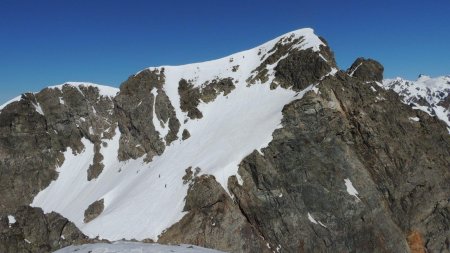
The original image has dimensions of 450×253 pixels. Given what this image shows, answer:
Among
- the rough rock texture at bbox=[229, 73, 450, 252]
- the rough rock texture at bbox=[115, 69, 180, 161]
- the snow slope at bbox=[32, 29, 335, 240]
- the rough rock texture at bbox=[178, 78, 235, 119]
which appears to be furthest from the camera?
the rough rock texture at bbox=[178, 78, 235, 119]

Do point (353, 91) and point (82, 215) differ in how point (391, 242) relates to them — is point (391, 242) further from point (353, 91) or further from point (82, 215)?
point (82, 215)

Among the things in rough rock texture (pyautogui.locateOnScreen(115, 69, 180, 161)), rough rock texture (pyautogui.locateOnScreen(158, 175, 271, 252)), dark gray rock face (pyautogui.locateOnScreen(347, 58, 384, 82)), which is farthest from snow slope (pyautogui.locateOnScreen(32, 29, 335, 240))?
dark gray rock face (pyautogui.locateOnScreen(347, 58, 384, 82))

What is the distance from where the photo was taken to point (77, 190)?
278 ft

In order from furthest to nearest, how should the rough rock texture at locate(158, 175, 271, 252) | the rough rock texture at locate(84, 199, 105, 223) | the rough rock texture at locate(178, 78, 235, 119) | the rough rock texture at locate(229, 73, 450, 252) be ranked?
the rough rock texture at locate(178, 78, 235, 119) < the rough rock texture at locate(84, 199, 105, 223) < the rough rock texture at locate(229, 73, 450, 252) < the rough rock texture at locate(158, 175, 271, 252)

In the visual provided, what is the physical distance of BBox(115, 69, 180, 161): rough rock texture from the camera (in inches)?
3191

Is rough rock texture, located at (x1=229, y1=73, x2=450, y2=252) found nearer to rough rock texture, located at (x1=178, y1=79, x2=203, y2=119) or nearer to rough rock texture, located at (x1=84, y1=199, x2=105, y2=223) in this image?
rough rock texture, located at (x1=178, y1=79, x2=203, y2=119)

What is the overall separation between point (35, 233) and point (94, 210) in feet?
51.0

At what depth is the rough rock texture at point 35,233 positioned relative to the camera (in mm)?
52094

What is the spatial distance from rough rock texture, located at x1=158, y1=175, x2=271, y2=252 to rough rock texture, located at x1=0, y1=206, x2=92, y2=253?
39.0 feet

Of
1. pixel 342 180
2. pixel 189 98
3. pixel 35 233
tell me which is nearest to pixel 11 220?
pixel 35 233

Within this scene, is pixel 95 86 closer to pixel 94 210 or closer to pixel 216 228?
pixel 94 210

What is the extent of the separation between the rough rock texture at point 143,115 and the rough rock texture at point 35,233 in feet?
74.8

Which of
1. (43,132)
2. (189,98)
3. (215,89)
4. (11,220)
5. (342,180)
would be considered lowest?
(342,180)

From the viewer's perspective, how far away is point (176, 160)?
72500mm
